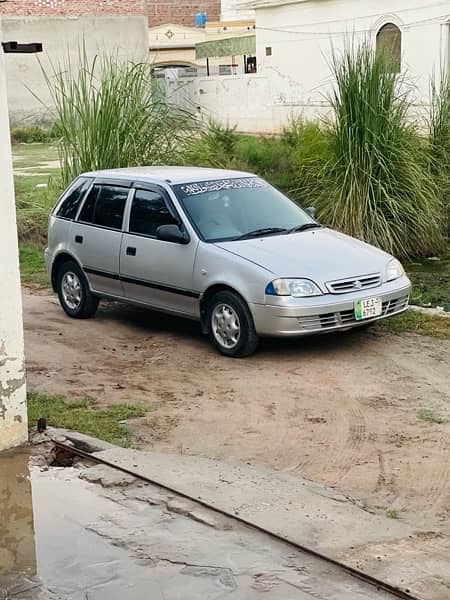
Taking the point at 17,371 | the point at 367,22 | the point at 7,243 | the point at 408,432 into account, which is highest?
the point at 367,22

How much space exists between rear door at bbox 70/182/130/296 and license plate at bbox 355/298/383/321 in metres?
2.74

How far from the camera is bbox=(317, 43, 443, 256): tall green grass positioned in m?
14.7

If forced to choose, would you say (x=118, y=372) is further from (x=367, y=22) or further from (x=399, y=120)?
(x=367, y=22)

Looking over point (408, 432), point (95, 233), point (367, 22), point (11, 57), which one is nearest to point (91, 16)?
point (11, 57)

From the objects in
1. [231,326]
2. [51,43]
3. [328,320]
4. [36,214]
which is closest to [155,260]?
[231,326]

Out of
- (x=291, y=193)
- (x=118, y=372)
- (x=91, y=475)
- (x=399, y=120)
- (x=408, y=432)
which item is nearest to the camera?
(x=91, y=475)

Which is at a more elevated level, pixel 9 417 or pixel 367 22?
pixel 367 22

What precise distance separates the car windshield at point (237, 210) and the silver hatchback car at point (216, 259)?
1 cm

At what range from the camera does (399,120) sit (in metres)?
15.1

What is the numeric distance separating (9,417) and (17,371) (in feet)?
1.05

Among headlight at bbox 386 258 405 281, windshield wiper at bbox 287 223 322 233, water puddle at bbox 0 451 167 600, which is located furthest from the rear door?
water puddle at bbox 0 451 167 600

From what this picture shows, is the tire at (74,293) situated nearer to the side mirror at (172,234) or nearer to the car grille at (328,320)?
the side mirror at (172,234)

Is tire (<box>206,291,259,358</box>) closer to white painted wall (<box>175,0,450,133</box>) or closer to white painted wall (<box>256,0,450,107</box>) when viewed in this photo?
white painted wall (<box>256,0,450,107</box>)

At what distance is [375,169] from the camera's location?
14898 mm
